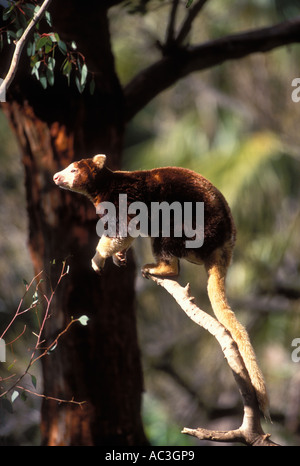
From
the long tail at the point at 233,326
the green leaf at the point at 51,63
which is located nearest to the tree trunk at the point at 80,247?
the green leaf at the point at 51,63

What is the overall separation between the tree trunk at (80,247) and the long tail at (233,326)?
40.8 inches

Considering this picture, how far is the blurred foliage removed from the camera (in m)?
8.27

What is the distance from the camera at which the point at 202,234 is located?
2.45 meters

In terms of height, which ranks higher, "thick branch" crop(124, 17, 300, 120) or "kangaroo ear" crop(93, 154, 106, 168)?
"thick branch" crop(124, 17, 300, 120)

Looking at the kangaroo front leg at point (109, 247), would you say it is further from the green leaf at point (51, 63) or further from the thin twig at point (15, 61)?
the green leaf at point (51, 63)

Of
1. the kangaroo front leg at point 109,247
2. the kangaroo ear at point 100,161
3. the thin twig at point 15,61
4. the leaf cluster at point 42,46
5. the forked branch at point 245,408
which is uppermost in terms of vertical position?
the leaf cluster at point 42,46

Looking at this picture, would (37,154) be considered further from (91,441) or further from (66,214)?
(91,441)

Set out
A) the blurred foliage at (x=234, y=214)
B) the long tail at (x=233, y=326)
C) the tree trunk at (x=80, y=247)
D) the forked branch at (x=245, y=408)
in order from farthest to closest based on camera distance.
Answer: the blurred foliage at (x=234, y=214), the tree trunk at (x=80, y=247), the long tail at (x=233, y=326), the forked branch at (x=245, y=408)

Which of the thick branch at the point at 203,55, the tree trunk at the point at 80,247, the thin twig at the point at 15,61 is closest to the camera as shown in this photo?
the thin twig at the point at 15,61

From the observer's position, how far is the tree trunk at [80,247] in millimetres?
3402

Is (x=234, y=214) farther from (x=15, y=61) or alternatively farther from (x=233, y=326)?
(x=15, y=61)

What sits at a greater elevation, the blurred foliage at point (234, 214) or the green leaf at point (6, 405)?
the blurred foliage at point (234, 214)

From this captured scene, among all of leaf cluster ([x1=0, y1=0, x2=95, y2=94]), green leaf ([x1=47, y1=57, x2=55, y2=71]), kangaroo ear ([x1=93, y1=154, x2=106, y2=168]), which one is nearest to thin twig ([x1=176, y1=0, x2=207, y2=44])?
leaf cluster ([x1=0, y1=0, x2=95, y2=94])

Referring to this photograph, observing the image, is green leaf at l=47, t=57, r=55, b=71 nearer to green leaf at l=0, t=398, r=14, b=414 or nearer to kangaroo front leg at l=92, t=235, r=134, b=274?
kangaroo front leg at l=92, t=235, r=134, b=274
